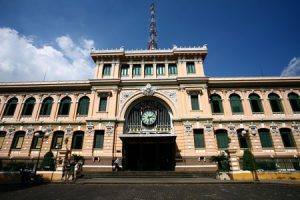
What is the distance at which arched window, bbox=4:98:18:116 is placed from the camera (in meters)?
23.7

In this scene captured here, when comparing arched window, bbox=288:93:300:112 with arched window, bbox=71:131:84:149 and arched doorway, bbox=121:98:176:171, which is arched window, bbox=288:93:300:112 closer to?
arched doorway, bbox=121:98:176:171

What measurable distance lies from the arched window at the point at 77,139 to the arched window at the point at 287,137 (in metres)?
25.4

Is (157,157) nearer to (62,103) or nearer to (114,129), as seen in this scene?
(114,129)

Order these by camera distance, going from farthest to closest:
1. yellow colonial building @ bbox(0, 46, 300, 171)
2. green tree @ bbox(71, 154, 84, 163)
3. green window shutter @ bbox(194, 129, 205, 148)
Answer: yellow colonial building @ bbox(0, 46, 300, 171) < green window shutter @ bbox(194, 129, 205, 148) < green tree @ bbox(71, 154, 84, 163)

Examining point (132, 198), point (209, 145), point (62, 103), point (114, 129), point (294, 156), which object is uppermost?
point (62, 103)

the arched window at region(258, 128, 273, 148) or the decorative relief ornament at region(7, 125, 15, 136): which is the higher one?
the decorative relief ornament at region(7, 125, 15, 136)

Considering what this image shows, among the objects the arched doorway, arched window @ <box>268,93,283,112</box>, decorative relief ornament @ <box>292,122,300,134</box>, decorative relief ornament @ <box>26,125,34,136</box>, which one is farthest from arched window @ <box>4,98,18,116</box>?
decorative relief ornament @ <box>292,122,300,134</box>

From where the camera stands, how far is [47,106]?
23953 mm

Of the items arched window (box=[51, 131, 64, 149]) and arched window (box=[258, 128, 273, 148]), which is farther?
arched window (box=[51, 131, 64, 149])

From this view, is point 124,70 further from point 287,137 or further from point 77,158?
point 287,137

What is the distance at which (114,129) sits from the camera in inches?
822

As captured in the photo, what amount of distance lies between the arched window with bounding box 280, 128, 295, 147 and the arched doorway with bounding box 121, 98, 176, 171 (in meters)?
13.8

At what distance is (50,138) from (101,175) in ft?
31.4

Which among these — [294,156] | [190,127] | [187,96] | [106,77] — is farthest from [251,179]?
[106,77]
